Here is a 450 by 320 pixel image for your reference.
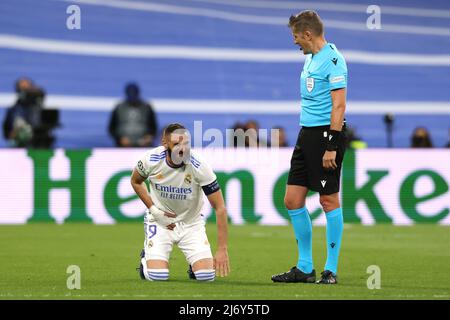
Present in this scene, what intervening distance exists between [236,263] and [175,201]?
6.13 feet

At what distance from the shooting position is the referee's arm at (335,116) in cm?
852

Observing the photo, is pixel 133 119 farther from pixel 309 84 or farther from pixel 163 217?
pixel 309 84

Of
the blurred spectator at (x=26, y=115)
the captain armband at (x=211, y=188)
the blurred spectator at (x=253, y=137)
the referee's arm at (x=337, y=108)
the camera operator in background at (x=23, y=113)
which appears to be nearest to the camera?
the referee's arm at (x=337, y=108)

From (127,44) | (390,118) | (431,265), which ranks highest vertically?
(127,44)

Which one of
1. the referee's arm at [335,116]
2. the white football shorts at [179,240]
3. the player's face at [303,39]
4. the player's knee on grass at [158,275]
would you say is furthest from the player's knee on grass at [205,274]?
the player's face at [303,39]

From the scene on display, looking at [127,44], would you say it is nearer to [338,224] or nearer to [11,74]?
[11,74]

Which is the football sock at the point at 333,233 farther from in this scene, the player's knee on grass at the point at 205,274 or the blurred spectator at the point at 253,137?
the blurred spectator at the point at 253,137

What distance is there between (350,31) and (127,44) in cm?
485

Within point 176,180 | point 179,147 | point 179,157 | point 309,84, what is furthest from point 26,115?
point 309,84

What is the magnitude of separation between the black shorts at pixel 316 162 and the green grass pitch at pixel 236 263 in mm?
773

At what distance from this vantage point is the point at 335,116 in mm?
8523

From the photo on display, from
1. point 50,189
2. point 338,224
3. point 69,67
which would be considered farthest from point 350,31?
point 338,224

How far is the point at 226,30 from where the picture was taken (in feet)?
78.7

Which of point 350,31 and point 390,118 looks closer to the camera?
point 390,118
